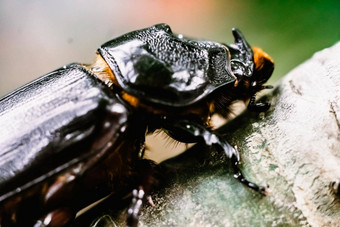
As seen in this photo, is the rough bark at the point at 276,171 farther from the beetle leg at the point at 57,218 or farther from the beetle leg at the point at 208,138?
the beetle leg at the point at 57,218

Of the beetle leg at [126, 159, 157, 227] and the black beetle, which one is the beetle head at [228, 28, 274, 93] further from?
the beetle leg at [126, 159, 157, 227]

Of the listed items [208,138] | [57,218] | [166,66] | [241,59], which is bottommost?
[57,218]

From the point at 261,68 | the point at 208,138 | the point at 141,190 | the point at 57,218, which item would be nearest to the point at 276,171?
the point at 208,138

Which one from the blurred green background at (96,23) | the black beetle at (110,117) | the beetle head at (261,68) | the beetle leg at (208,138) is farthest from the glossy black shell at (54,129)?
the blurred green background at (96,23)

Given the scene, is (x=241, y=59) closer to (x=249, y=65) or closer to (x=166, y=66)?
(x=249, y=65)

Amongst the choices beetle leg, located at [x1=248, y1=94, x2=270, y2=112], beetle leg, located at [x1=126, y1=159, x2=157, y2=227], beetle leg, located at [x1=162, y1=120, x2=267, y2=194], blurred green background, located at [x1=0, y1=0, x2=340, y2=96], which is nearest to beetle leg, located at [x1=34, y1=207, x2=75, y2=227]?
beetle leg, located at [x1=126, y1=159, x2=157, y2=227]
